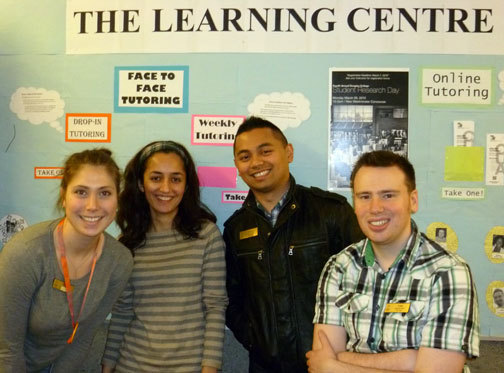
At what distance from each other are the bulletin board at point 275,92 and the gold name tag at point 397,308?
1063 millimetres

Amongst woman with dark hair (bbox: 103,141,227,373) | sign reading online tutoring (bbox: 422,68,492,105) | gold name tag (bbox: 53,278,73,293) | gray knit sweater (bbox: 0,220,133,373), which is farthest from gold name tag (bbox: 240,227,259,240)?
sign reading online tutoring (bbox: 422,68,492,105)

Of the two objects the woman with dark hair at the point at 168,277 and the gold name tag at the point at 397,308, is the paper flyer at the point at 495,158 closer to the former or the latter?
the gold name tag at the point at 397,308

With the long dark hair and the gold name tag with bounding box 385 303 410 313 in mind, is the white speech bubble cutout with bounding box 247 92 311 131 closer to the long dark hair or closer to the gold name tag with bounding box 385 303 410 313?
the long dark hair

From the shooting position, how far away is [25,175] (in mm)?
2721

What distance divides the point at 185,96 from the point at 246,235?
958mm

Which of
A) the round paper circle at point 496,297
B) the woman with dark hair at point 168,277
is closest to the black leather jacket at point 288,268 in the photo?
the woman with dark hair at point 168,277

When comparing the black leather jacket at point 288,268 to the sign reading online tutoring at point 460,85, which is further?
the sign reading online tutoring at point 460,85

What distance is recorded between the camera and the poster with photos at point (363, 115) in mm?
2482

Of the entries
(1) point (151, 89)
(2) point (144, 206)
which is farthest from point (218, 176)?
(1) point (151, 89)

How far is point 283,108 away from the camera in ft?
8.33

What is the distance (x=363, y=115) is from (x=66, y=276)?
1.75 m

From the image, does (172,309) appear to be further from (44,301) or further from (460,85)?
(460,85)

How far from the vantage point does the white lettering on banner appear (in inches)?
101

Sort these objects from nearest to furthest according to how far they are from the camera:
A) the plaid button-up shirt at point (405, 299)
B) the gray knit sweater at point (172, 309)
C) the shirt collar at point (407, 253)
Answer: the plaid button-up shirt at point (405, 299), the shirt collar at point (407, 253), the gray knit sweater at point (172, 309)
